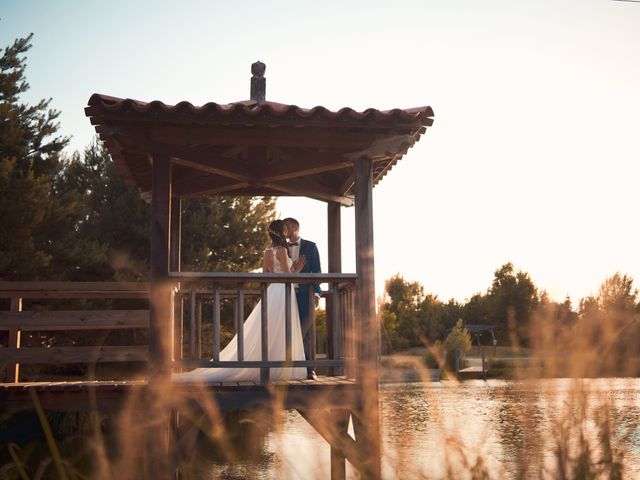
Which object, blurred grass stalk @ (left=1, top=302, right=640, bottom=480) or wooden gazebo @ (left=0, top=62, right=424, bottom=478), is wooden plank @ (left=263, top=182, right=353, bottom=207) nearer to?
wooden gazebo @ (left=0, top=62, right=424, bottom=478)

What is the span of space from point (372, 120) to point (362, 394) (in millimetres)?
2435

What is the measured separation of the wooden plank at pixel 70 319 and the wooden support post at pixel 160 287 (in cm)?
248

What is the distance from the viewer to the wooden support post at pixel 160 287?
6398 millimetres

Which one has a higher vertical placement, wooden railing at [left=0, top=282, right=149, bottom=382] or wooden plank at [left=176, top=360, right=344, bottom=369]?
wooden railing at [left=0, top=282, right=149, bottom=382]

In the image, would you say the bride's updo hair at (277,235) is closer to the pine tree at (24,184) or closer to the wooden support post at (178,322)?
the wooden support post at (178,322)

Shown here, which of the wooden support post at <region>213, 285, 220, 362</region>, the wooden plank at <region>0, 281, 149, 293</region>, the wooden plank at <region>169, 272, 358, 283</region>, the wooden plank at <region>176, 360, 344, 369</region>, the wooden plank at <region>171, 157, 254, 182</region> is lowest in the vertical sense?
the wooden plank at <region>176, 360, 344, 369</region>

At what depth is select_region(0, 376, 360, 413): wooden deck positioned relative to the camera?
20.8 feet

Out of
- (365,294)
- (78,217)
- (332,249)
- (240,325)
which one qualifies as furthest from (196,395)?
(78,217)

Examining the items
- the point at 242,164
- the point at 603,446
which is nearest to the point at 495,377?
the point at 242,164

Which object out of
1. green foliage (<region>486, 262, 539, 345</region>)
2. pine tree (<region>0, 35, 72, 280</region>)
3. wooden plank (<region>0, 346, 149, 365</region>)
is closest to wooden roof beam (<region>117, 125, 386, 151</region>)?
wooden plank (<region>0, 346, 149, 365</region>)

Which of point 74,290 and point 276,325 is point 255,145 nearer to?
point 276,325

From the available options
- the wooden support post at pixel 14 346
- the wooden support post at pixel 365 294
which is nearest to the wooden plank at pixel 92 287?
the wooden support post at pixel 14 346

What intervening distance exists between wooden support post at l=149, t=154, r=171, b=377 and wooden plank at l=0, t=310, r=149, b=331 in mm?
2484

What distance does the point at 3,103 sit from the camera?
19359mm
